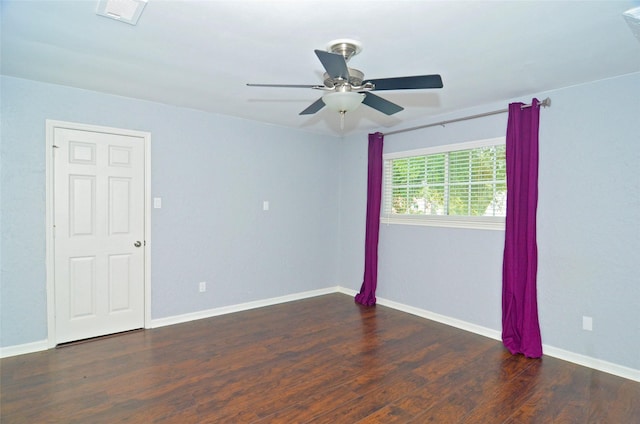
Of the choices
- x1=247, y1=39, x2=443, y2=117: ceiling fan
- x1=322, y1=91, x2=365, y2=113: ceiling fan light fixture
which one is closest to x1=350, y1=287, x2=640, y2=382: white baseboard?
x1=247, y1=39, x2=443, y2=117: ceiling fan

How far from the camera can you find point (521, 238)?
3369 mm

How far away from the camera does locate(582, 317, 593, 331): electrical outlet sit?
120 inches

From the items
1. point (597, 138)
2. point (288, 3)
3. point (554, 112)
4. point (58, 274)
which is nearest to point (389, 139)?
point (554, 112)

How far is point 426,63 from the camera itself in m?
2.69

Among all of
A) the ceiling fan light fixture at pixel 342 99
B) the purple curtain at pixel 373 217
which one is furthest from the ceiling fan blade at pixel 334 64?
the purple curtain at pixel 373 217

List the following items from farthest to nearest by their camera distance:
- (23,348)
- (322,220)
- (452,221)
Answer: (322,220) → (452,221) → (23,348)

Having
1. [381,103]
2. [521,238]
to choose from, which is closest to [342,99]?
[381,103]

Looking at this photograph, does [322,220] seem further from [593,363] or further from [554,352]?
[593,363]

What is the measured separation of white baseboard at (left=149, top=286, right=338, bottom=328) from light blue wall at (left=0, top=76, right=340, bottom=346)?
7cm

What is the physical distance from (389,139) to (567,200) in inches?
89.1

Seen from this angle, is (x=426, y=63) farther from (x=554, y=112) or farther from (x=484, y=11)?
(x=554, y=112)

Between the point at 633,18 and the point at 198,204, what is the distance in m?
4.02

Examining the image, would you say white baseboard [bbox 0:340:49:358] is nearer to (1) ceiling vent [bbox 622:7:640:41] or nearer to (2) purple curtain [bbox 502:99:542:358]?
(2) purple curtain [bbox 502:99:542:358]

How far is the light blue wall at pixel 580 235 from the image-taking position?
2.87 metres
